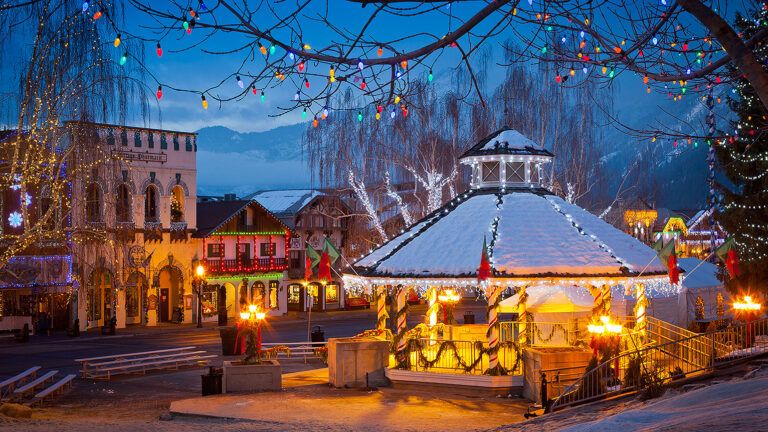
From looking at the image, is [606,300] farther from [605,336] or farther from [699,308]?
[699,308]

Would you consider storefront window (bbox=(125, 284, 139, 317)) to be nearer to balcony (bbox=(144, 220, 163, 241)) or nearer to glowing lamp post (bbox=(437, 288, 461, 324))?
balcony (bbox=(144, 220, 163, 241))

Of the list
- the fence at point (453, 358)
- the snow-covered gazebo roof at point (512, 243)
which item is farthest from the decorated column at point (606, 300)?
the fence at point (453, 358)

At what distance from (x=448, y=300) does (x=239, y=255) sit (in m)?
23.7

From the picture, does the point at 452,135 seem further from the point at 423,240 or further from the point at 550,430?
the point at 550,430

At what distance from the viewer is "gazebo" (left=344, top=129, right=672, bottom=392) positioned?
23422mm

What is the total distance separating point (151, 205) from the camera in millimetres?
47688

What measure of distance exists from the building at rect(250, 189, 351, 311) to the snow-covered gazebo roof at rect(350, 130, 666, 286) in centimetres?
2927

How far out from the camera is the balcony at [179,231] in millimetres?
48219

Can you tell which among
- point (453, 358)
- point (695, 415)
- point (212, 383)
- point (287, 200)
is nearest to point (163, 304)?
point (287, 200)

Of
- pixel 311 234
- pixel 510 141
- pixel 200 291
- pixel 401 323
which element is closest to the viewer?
pixel 401 323

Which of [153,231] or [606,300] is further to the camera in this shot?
[153,231]

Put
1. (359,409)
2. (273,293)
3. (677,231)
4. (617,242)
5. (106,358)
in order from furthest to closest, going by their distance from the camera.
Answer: (677,231) < (273,293) < (106,358) < (617,242) < (359,409)

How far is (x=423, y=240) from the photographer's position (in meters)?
26.3

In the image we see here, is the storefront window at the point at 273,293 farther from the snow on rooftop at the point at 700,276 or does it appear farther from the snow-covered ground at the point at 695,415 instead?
the snow-covered ground at the point at 695,415
